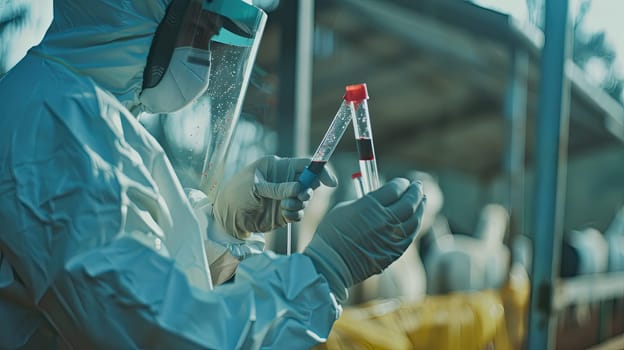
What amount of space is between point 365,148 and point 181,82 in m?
0.31

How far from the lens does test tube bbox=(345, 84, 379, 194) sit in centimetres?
102

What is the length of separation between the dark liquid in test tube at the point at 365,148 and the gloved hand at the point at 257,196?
0.51 ft

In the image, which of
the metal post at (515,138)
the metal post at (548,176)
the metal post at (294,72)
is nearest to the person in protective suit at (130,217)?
the metal post at (294,72)

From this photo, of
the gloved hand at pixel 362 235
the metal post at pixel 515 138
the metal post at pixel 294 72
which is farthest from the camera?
the metal post at pixel 515 138

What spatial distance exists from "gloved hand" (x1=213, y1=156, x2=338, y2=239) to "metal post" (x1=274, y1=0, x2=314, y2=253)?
0.81m

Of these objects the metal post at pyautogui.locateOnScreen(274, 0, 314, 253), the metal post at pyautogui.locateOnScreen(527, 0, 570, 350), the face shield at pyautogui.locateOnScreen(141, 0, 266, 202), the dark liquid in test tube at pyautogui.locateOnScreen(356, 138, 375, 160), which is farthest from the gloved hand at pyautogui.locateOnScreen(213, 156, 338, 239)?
the metal post at pyautogui.locateOnScreen(527, 0, 570, 350)

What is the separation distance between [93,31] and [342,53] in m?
5.75

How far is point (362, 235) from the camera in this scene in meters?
0.98

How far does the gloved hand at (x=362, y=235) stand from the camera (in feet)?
3.20

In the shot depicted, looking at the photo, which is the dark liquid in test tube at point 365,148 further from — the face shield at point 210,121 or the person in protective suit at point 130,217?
the face shield at point 210,121

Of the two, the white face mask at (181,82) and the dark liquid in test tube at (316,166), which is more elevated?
the white face mask at (181,82)

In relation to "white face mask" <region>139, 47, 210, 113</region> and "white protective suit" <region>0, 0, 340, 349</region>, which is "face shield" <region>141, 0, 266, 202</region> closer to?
"white face mask" <region>139, 47, 210, 113</region>

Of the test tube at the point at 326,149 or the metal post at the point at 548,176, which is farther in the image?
the metal post at the point at 548,176

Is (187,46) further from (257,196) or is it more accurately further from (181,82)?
(257,196)
